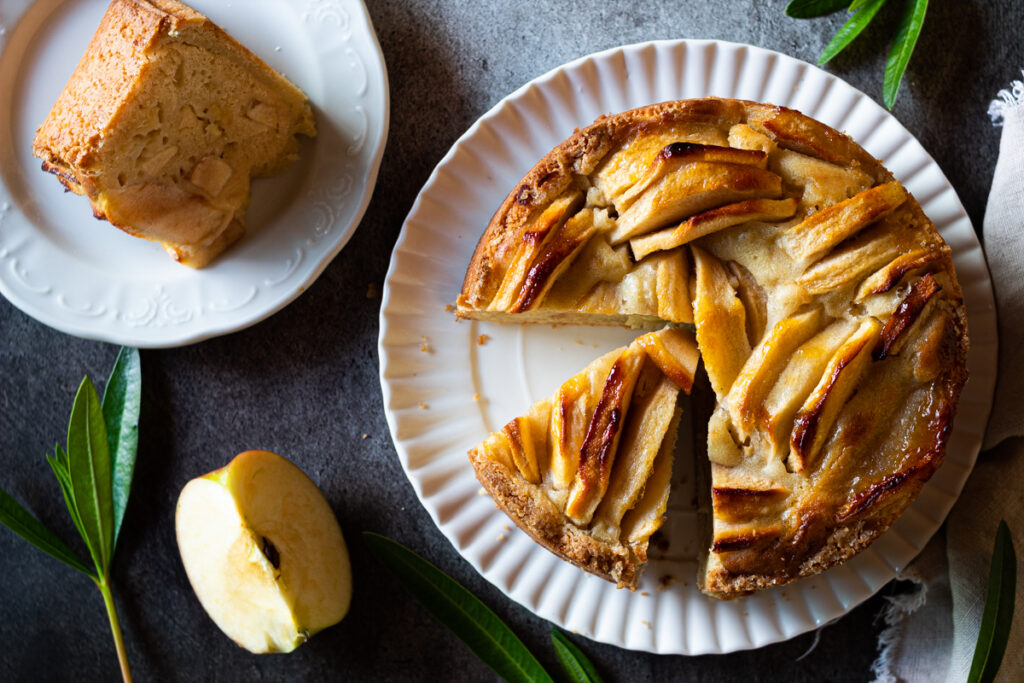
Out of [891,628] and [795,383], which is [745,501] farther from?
[891,628]

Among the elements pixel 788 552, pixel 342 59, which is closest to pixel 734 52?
pixel 342 59

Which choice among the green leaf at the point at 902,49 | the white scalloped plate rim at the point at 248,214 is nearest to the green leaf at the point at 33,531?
the white scalloped plate rim at the point at 248,214

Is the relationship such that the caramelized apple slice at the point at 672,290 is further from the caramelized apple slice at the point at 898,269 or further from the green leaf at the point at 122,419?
the green leaf at the point at 122,419

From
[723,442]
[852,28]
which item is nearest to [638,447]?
[723,442]

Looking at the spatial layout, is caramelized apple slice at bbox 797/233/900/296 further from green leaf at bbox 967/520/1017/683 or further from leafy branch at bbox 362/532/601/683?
leafy branch at bbox 362/532/601/683

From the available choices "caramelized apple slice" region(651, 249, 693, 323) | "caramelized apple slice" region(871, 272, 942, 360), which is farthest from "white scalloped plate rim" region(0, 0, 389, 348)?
"caramelized apple slice" region(871, 272, 942, 360)

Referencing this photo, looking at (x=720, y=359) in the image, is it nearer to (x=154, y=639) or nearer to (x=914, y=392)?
(x=914, y=392)
